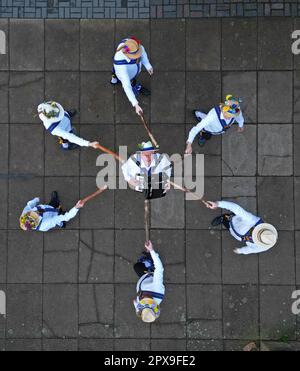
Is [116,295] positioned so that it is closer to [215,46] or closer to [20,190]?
[20,190]

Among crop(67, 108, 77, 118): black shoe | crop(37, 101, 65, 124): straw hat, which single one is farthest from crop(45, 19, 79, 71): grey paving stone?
crop(37, 101, 65, 124): straw hat

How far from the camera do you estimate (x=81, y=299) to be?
7.76 meters

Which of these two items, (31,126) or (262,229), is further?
(31,126)

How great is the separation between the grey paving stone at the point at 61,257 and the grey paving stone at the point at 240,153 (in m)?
3.11

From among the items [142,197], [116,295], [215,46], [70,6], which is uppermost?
[70,6]

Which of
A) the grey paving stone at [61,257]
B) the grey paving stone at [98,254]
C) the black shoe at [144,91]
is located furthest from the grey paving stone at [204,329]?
the black shoe at [144,91]

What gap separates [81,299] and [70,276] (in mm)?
476

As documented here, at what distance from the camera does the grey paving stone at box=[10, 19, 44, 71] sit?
7.78 m

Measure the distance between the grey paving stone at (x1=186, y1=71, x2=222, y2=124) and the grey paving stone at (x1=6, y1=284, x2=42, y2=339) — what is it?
4.36m

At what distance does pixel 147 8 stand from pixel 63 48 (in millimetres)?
1739

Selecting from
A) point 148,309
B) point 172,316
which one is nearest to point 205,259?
point 172,316

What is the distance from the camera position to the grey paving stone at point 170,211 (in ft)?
25.3

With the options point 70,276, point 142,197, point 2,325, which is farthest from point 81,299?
point 142,197

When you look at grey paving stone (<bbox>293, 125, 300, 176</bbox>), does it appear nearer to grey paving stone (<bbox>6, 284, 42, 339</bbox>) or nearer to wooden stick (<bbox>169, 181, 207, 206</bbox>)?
wooden stick (<bbox>169, 181, 207, 206</bbox>)
